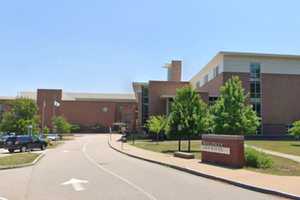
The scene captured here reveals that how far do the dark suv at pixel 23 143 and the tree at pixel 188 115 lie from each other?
50.1 ft

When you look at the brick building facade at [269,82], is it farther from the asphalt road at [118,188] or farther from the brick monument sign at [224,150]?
the asphalt road at [118,188]

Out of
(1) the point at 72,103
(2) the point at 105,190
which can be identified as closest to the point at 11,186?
(2) the point at 105,190

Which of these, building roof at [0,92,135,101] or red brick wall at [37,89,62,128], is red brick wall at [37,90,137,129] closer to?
red brick wall at [37,89,62,128]

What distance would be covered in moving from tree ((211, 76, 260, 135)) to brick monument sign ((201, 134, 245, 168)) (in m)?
17.4

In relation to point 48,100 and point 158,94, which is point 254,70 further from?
point 48,100

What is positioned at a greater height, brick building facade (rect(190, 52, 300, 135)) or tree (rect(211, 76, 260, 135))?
brick building facade (rect(190, 52, 300, 135))

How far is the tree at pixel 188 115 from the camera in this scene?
120 feet

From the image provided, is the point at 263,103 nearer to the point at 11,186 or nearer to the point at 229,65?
the point at 229,65

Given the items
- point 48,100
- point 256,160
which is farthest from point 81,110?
point 256,160

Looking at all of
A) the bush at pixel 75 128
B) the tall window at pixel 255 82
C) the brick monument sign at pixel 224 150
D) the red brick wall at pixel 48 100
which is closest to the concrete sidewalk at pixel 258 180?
the brick monument sign at pixel 224 150

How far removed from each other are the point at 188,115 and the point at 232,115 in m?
7.02

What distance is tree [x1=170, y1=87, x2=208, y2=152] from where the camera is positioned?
120 feet

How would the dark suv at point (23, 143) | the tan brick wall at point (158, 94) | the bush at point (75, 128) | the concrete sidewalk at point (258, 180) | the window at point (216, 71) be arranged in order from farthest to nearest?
the bush at point (75, 128), the tan brick wall at point (158, 94), the window at point (216, 71), the dark suv at point (23, 143), the concrete sidewalk at point (258, 180)

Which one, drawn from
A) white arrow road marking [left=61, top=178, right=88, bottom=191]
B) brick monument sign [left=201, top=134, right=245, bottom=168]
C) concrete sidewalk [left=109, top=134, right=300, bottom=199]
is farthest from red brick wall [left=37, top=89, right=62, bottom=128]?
white arrow road marking [left=61, top=178, right=88, bottom=191]
